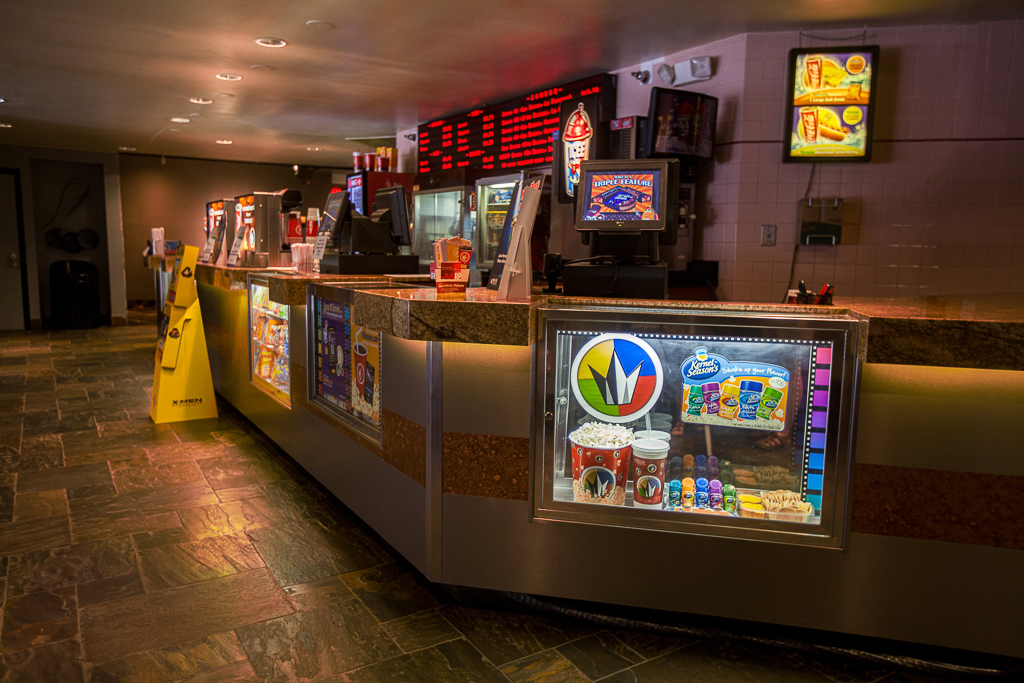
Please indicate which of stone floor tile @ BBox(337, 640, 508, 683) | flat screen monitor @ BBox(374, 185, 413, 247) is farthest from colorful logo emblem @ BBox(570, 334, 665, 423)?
flat screen monitor @ BBox(374, 185, 413, 247)

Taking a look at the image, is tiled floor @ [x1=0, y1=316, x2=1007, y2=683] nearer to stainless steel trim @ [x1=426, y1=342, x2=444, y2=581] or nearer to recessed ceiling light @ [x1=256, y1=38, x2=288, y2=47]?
stainless steel trim @ [x1=426, y1=342, x2=444, y2=581]

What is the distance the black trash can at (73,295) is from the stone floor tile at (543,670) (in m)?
10.2

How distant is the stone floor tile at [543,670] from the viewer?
1.95 m

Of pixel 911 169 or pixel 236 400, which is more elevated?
pixel 911 169

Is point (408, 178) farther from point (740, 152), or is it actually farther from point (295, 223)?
point (740, 152)

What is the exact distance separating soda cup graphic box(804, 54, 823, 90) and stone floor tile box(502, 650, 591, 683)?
12.5 ft

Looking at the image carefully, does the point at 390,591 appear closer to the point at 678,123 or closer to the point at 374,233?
the point at 374,233

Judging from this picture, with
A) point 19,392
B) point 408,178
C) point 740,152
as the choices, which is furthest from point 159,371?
point 740,152

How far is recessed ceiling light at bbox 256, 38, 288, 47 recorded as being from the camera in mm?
4664

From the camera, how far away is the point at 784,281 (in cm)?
456

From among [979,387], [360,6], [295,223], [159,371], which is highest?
[360,6]

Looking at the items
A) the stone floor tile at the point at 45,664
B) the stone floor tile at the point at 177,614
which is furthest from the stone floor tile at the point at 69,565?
the stone floor tile at the point at 45,664

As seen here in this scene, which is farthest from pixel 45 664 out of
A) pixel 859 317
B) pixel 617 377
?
pixel 859 317

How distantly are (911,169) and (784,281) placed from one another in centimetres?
102
